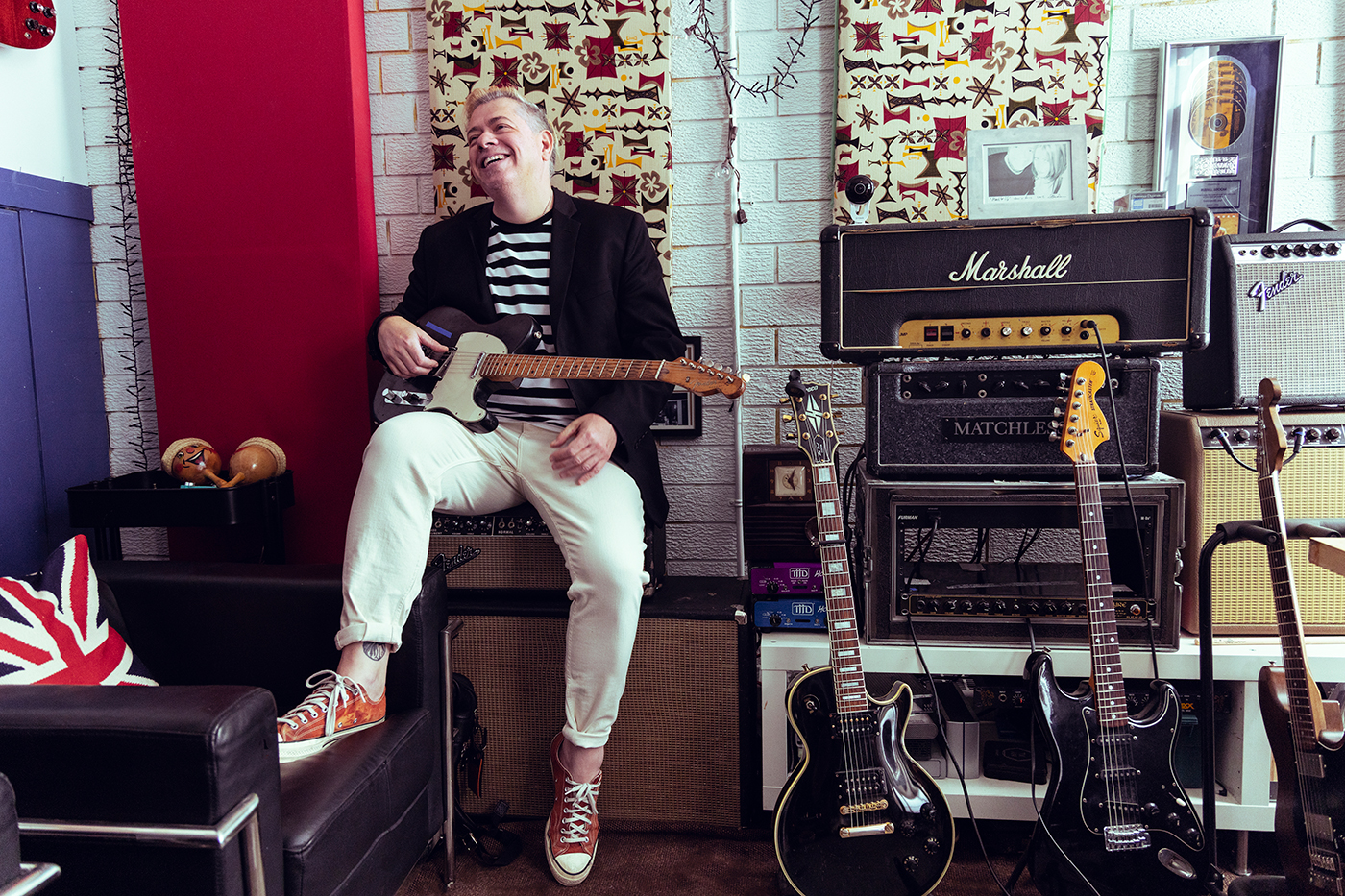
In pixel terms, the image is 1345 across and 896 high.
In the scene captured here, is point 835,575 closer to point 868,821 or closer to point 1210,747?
point 868,821

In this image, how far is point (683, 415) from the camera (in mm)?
2160

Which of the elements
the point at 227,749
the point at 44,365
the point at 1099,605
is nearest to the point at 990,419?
the point at 1099,605

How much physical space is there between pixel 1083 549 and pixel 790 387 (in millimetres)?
604

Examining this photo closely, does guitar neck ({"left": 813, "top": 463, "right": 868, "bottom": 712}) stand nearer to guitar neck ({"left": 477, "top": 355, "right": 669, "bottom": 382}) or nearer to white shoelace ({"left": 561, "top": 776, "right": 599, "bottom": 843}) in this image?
guitar neck ({"left": 477, "top": 355, "right": 669, "bottom": 382})

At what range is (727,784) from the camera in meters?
1.72

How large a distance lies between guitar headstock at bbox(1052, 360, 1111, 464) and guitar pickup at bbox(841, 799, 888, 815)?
27.6 inches

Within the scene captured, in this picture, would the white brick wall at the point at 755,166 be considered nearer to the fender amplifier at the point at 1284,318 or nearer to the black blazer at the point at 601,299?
the black blazer at the point at 601,299

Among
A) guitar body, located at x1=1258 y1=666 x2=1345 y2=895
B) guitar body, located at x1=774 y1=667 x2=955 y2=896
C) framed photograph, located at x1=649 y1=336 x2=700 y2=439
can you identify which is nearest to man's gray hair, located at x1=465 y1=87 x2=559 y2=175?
framed photograph, located at x1=649 y1=336 x2=700 y2=439

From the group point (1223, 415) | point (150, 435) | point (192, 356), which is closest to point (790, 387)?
point (1223, 415)

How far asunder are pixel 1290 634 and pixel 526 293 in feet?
5.18

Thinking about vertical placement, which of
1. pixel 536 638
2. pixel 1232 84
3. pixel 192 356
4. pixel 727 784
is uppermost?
pixel 1232 84

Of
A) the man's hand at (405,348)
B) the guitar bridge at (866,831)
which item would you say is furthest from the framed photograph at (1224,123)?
the man's hand at (405,348)

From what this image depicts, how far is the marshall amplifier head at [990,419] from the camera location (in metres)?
1.52

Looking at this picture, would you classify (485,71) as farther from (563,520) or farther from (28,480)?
(28,480)
